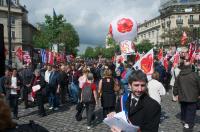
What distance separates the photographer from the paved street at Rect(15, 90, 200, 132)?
10.3 m

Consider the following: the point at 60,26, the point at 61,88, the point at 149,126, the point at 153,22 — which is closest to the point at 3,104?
the point at 149,126

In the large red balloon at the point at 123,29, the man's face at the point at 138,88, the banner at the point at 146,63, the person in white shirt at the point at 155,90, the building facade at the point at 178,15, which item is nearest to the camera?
the man's face at the point at 138,88

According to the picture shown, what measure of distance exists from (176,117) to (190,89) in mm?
3040

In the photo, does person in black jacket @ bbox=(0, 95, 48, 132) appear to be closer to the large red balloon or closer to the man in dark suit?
the man in dark suit

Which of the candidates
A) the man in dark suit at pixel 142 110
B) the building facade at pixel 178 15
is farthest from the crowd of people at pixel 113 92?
the building facade at pixel 178 15

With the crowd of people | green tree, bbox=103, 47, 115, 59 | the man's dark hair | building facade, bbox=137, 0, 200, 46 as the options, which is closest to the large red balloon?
the crowd of people

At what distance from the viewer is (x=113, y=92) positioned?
11164 millimetres

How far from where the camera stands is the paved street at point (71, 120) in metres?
10.3

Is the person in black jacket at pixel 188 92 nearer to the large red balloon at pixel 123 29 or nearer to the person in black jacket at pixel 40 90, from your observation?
the person in black jacket at pixel 40 90

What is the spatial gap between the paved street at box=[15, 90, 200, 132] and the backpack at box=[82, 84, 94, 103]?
73cm

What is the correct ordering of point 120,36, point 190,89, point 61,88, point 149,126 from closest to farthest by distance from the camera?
point 149,126 < point 190,89 < point 61,88 < point 120,36

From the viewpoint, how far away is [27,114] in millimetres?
13109

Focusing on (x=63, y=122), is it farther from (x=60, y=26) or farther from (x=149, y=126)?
(x=60, y=26)

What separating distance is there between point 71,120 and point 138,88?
813 centimetres
